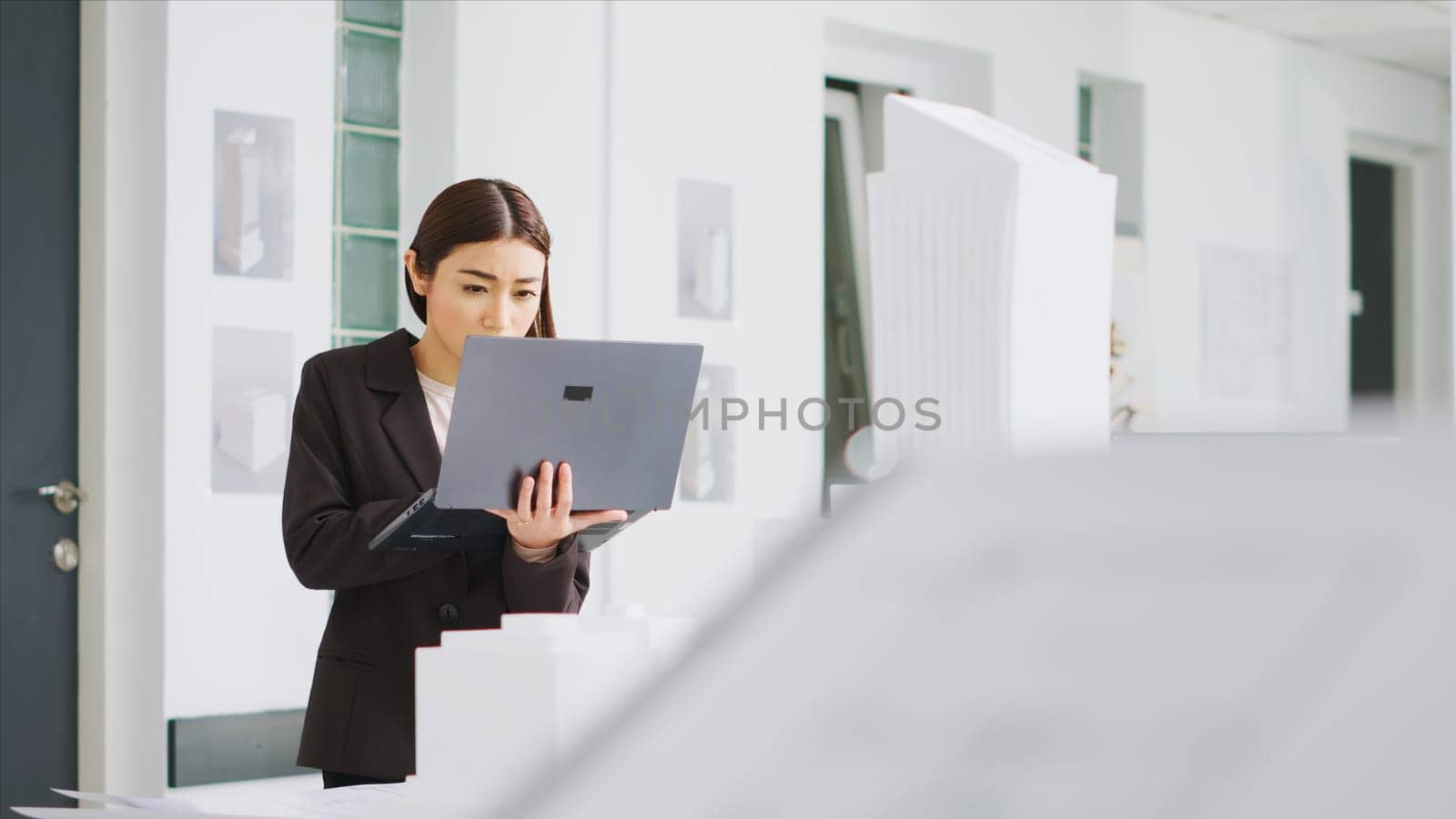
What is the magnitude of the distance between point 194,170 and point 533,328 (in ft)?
5.52

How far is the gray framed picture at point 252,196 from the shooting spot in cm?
321

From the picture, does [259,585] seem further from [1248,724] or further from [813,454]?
[1248,724]

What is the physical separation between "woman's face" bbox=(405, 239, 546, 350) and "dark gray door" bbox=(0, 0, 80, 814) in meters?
1.83

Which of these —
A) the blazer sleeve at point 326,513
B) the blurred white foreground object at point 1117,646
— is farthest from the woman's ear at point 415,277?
the blurred white foreground object at point 1117,646

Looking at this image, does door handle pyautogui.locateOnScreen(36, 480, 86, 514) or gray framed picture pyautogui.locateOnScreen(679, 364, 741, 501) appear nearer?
door handle pyautogui.locateOnScreen(36, 480, 86, 514)

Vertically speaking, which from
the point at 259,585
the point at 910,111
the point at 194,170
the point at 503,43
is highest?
the point at 503,43

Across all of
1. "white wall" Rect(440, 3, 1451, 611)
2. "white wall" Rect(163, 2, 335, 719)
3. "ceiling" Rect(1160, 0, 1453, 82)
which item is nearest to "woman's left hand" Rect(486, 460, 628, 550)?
"white wall" Rect(440, 3, 1451, 611)

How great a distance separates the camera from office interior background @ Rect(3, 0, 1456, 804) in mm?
3156

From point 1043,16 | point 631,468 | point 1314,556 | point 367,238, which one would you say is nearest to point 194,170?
point 367,238

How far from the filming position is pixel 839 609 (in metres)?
0.43

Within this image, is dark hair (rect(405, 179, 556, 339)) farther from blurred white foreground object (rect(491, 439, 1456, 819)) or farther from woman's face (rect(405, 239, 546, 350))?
→ blurred white foreground object (rect(491, 439, 1456, 819))

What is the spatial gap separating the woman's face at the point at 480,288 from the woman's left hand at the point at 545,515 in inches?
10.6

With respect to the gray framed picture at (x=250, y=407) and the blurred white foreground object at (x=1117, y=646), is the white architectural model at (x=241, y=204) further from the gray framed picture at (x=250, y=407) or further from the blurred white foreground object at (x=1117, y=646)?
the blurred white foreground object at (x=1117, y=646)

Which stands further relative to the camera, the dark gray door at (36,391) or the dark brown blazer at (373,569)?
the dark gray door at (36,391)
